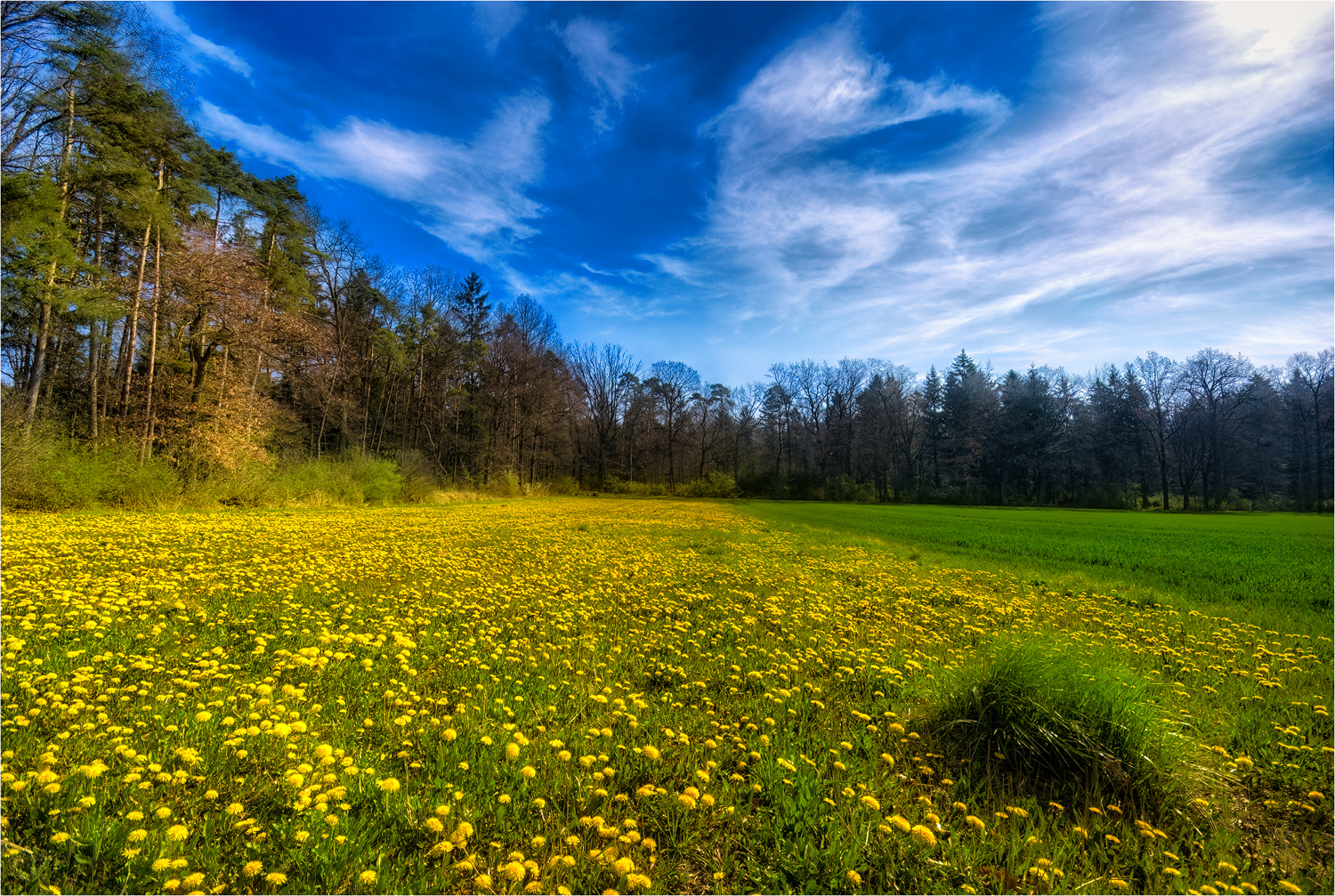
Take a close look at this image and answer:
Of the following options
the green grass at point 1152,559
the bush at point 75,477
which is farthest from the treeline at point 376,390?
the green grass at point 1152,559

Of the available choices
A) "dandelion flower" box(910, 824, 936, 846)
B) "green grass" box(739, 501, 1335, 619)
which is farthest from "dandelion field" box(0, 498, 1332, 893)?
"green grass" box(739, 501, 1335, 619)

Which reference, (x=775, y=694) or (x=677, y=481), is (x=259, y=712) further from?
(x=677, y=481)

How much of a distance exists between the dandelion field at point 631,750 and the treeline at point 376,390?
15.3 m

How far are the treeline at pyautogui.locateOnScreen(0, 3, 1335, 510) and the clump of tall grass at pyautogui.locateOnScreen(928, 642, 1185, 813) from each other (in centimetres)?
1975

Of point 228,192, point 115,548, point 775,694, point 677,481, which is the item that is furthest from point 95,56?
point 677,481

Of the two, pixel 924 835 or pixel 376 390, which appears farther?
pixel 376 390

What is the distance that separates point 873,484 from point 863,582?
173ft

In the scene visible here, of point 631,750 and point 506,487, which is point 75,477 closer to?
point 631,750

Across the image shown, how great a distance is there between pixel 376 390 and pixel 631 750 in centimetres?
4389

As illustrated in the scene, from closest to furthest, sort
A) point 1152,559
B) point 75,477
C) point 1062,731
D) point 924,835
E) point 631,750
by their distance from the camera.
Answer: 1. point 924,835
2. point 1062,731
3. point 631,750
4. point 1152,559
5. point 75,477

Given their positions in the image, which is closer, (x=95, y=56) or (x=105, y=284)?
(x=95, y=56)

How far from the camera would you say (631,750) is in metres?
3.07

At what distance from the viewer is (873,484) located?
188 feet

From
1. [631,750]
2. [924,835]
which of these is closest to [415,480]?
[631,750]
